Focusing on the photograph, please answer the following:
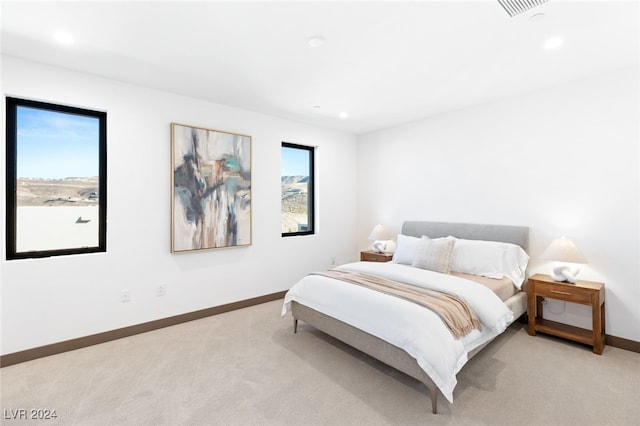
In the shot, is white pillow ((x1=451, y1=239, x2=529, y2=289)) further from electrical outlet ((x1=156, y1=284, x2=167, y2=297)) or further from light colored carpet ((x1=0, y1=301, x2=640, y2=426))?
electrical outlet ((x1=156, y1=284, x2=167, y2=297))

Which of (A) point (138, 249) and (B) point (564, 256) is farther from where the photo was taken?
(A) point (138, 249)

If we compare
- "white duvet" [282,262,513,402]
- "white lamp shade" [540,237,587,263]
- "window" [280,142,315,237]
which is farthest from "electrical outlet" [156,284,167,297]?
"white lamp shade" [540,237,587,263]

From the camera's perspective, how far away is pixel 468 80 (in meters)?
3.05

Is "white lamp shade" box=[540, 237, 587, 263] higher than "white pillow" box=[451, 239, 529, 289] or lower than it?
higher

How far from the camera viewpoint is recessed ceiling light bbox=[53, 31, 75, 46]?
7.30 feet

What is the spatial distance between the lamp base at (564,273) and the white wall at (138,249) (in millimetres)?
3101

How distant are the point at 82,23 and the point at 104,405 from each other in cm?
266

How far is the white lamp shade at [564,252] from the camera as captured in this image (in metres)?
2.79

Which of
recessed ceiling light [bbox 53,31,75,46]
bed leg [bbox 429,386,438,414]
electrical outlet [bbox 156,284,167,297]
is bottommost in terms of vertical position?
bed leg [bbox 429,386,438,414]

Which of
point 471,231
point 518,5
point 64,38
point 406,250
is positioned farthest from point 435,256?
point 64,38

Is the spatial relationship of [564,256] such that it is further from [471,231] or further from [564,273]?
[471,231]

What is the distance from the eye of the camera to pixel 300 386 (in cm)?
222

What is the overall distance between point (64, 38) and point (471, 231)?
14.6 ft

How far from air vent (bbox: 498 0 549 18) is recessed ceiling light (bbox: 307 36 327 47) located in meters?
1.19
